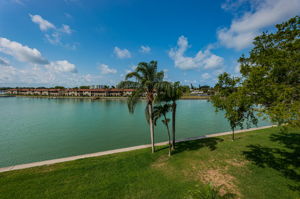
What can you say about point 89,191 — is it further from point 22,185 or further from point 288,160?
point 288,160

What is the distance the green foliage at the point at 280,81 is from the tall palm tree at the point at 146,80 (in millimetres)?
4954

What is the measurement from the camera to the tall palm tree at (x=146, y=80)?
312 inches

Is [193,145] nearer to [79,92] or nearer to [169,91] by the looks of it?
[169,91]

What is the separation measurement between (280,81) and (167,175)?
7.00m

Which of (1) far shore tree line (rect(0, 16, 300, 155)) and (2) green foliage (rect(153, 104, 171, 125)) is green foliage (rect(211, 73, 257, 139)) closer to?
(1) far shore tree line (rect(0, 16, 300, 155))

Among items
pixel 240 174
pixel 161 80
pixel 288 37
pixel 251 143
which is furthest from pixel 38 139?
pixel 288 37

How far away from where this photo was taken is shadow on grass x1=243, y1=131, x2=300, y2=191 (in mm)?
5622

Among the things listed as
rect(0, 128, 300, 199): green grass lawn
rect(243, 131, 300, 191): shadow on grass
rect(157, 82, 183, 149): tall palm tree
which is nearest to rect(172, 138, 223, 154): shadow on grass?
rect(0, 128, 300, 199): green grass lawn

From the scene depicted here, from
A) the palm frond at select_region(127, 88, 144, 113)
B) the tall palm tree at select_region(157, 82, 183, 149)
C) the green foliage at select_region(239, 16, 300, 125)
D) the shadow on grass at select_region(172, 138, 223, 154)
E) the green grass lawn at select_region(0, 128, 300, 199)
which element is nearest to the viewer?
the green foliage at select_region(239, 16, 300, 125)

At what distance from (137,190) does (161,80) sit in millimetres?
6376

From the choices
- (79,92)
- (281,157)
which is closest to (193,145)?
(281,157)

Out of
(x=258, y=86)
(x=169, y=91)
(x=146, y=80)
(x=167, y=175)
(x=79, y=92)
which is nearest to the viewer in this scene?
(x=258, y=86)

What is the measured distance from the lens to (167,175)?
5895mm

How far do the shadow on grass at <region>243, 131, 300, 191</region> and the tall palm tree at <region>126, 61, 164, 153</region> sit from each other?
660 centimetres
